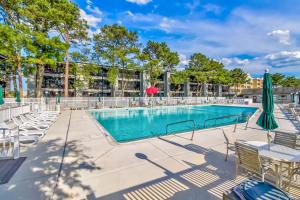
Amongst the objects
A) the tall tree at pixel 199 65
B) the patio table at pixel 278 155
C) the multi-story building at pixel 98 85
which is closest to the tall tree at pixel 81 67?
the multi-story building at pixel 98 85

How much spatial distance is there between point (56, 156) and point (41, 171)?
893 millimetres

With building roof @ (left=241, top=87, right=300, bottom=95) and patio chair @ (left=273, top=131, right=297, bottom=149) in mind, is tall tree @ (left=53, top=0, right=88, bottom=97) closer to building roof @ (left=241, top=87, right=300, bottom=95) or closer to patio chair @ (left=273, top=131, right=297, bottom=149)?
patio chair @ (left=273, top=131, right=297, bottom=149)

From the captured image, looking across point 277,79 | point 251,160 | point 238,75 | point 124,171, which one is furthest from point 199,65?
point 277,79

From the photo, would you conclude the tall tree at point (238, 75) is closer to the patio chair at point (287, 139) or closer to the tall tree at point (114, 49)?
the tall tree at point (114, 49)

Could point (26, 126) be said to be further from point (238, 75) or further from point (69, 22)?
point (238, 75)

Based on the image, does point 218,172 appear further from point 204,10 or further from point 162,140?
point 204,10

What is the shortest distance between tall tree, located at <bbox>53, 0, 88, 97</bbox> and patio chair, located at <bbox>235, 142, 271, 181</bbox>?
59.0 ft

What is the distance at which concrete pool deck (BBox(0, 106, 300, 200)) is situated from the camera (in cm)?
275

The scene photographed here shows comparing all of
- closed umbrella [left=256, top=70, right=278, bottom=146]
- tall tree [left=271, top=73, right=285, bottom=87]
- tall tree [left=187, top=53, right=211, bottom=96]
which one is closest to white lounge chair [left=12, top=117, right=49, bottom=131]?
closed umbrella [left=256, top=70, right=278, bottom=146]

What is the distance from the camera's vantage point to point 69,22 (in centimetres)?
1675

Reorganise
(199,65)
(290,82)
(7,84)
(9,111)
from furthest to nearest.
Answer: (290,82), (199,65), (7,84), (9,111)

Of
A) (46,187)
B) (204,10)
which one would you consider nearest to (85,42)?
(204,10)

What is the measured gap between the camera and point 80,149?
493cm

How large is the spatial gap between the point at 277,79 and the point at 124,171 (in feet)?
215
